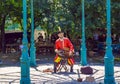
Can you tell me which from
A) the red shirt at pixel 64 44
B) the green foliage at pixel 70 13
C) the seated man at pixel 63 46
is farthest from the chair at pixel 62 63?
the green foliage at pixel 70 13

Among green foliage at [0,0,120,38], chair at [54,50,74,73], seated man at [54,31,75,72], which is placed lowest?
chair at [54,50,74,73]

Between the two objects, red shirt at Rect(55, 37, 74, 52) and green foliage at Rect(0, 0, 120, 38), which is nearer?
red shirt at Rect(55, 37, 74, 52)

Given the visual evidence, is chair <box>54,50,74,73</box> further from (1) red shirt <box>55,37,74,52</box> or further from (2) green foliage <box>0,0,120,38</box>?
(2) green foliage <box>0,0,120,38</box>

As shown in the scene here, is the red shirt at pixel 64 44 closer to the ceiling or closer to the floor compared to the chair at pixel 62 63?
closer to the ceiling

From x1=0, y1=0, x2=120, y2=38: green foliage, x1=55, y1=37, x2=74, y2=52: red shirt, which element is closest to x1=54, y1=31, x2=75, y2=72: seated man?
x1=55, y1=37, x2=74, y2=52: red shirt

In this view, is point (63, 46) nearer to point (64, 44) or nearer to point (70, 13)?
point (64, 44)

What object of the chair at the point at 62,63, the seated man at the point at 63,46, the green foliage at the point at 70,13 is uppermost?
the green foliage at the point at 70,13

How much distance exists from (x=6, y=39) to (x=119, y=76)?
709 inches

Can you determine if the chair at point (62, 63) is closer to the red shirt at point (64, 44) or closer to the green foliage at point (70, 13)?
the red shirt at point (64, 44)

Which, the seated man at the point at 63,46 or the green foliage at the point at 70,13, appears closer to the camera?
the seated man at the point at 63,46

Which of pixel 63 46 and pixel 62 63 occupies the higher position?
pixel 63 46

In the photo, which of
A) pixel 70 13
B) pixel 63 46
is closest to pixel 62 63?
pixel 63 46

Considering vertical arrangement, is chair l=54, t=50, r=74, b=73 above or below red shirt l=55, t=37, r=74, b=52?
below

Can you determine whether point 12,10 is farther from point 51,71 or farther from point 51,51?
point 51,71
